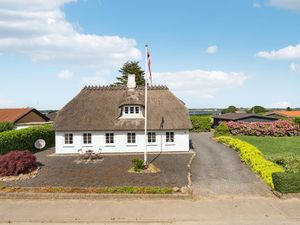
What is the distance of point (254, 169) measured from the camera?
2291 cm

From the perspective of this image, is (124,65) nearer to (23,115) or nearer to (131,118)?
(23,115)

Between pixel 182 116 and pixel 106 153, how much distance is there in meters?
9.39

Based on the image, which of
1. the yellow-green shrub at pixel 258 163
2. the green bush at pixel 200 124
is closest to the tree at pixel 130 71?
the green bush at pixel 200 124

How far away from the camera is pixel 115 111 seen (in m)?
31.8

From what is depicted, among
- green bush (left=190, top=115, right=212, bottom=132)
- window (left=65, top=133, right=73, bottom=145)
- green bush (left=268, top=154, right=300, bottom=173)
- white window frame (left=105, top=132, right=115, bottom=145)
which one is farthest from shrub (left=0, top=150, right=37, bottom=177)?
green bush (left=190, top=115, right=212, bottom=132)

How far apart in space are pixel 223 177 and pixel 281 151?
1366 cm

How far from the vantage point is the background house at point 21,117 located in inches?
1671

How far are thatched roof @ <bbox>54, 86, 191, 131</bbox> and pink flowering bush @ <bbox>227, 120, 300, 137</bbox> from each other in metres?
17.4

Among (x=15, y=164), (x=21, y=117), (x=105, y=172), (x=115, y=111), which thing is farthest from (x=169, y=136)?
(x=21, y=117)

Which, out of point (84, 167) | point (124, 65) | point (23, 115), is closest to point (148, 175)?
point (84, 167)

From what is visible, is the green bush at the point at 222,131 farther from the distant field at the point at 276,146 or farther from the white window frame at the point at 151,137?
the white window frame at the point at 151,137

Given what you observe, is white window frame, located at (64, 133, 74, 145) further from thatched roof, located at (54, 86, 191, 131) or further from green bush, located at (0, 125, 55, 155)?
green bush, located at (0, 125, 55, 155)

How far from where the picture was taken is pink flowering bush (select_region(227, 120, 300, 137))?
44.8 m

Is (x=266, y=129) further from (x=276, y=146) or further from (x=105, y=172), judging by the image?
(x=105, y=172)
